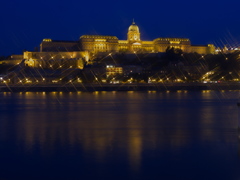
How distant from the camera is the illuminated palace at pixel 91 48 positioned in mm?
55472

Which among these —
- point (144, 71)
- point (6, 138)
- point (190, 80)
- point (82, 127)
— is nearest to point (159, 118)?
point (82, 127)

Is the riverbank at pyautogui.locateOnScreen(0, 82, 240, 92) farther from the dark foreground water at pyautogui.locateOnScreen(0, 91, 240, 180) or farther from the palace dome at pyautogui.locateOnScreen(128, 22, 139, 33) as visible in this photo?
the palace dome at pyautogui.locateOnScreen(128, 22, 139, 33)

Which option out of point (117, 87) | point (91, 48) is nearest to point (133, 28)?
point (91, 48)

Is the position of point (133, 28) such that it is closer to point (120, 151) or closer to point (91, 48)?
point (91, 48)

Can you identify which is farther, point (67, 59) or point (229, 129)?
point (67, 59)

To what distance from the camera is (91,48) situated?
199 feet

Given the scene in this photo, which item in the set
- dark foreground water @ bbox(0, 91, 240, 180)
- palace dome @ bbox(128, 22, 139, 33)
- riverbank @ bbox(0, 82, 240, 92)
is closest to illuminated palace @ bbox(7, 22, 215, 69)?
palace dome @ bbox(128, 22, 139, 33)

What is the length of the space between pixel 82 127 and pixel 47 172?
5.54m

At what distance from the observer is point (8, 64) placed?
2302 inches

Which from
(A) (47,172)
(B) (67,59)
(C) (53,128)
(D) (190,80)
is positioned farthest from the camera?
(B) (67,59)

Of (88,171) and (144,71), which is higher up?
(144,71)

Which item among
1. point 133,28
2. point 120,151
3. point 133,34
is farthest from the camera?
point 133,28

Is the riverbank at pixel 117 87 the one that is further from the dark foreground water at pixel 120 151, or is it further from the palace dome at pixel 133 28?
the palace dome at pixel 133 28

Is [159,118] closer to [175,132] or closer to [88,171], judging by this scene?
[175,132]
